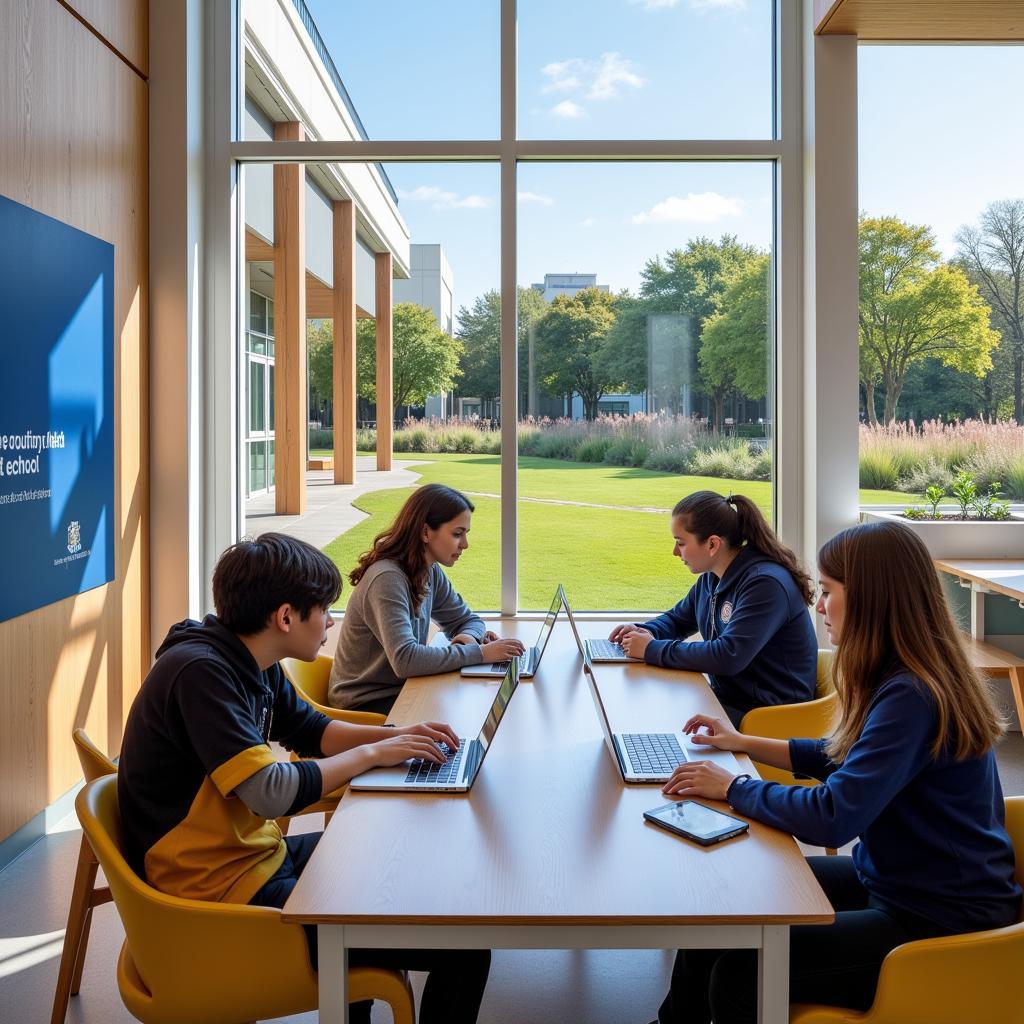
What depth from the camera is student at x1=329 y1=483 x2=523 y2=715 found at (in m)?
2.96

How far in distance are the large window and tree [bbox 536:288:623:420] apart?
0.01 metres

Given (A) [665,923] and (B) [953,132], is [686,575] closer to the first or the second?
(B) [953,132]

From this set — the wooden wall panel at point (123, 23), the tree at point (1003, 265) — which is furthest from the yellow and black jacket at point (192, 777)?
the tree at point (1003, 265)

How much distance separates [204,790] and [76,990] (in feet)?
3.93

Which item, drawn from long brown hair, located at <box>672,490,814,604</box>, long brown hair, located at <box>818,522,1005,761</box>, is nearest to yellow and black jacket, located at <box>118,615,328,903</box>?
long brown hair, located at <box>818,522,1005,761</box>

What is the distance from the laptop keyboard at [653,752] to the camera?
6.69ft

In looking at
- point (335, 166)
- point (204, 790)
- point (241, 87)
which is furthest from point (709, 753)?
point (241, 87)

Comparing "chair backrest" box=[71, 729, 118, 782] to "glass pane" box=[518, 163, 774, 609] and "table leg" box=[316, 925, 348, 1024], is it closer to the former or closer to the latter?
"table leg" box=[316, 925, 348, 1024]

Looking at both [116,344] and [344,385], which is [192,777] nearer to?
[116,344]

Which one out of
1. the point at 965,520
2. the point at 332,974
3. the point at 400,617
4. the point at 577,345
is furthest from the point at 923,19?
the point at 332,974

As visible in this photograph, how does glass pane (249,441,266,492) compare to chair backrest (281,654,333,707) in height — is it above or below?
above

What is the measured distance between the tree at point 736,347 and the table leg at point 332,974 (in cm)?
388

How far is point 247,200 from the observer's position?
4.99 m

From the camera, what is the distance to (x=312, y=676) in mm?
3143
